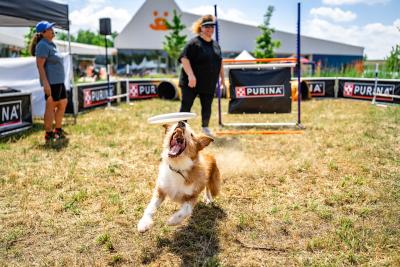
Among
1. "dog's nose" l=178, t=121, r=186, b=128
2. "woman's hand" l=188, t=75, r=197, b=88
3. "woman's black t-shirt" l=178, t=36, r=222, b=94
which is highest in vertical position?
"woman's black t-shirt" l=178, t=36, r=222, b=94

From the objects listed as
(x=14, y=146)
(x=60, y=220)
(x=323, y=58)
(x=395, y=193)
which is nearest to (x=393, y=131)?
(x=395, y=193)

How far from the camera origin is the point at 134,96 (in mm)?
14680

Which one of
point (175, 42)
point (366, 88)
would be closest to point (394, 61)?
point (366, 88)

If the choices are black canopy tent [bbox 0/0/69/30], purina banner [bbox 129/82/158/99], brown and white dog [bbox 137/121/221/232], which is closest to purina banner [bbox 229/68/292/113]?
black canopy tent [bbox 0/0/69/30]

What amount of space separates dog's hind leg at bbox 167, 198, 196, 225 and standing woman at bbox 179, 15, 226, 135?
9.52 feet

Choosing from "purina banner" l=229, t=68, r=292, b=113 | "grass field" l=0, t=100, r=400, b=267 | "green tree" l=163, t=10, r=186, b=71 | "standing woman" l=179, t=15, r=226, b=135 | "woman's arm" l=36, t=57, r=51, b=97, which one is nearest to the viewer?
"grass field" l=0, t=100, r=400, b=267

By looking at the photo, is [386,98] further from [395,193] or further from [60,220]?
[60,220]

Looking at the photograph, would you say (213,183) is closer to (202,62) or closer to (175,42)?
(202,62)

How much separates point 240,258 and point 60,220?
187 centimetres

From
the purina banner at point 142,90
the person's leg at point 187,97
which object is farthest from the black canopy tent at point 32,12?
the purina banner at point 142,90

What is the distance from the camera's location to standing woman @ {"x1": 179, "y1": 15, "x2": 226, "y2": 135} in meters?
5.86

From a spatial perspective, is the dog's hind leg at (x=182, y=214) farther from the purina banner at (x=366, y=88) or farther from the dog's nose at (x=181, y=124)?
the purina banner at (x=366, y=88)

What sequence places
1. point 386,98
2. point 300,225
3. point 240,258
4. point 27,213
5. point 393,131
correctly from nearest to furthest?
1. point 240,258
2. point 300,225
3. point 27,213
4. point 393,131
5. point 386,98

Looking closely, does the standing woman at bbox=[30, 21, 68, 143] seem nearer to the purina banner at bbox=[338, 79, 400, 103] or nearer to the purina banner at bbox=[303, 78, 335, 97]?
the purina banner at bbox=[338, 79, 400, 103]
